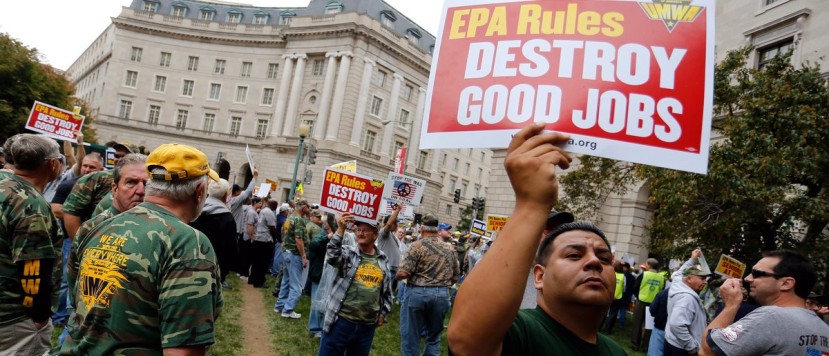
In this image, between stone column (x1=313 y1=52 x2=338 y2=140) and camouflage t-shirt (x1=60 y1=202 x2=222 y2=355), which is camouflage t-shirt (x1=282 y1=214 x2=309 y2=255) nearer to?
camouflage t-shirt (x1=60 y1=202 x2=222 y2=355)

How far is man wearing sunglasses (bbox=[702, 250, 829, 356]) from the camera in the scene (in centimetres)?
339

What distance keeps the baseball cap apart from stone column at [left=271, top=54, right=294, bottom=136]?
48.6m

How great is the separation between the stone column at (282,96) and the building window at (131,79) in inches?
651

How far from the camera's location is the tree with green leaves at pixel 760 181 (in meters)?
11.2

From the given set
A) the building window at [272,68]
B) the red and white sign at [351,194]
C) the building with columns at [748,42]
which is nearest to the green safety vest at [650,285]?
the building with columns at [748,42]

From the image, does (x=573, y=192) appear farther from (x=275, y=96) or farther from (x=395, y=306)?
(x=275, y=96)

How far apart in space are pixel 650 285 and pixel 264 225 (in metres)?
9.33

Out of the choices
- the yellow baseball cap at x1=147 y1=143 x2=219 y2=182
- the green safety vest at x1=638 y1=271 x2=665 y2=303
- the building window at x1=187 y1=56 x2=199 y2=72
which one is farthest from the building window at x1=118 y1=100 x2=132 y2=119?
the yellow baseball cap at x1=147 y1=143 x2=219 y2=182

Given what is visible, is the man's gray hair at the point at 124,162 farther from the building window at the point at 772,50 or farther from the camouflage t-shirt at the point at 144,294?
the building window at the point at 772,50

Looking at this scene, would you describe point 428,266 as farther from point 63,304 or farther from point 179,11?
point 179,11

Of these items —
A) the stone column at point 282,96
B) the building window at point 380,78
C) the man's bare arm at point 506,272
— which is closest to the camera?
the man's bare arm at point 506,272

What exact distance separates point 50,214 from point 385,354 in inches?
238

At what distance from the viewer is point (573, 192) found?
16891 millimetres

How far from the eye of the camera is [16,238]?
10.6 feet
